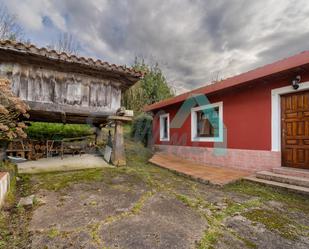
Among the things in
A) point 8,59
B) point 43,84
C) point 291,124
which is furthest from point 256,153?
point 8,59

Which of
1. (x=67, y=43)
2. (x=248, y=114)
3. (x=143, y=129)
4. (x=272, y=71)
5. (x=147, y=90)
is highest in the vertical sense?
(x=67, y=43)

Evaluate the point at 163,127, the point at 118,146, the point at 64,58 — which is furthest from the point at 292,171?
the point at 163,127

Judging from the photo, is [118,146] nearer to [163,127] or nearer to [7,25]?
[163,127]

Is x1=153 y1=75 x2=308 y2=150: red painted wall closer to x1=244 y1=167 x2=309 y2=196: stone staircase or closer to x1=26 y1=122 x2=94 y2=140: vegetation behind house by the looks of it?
x1=244 y1=167 x2=309 y2=196: stone staircase

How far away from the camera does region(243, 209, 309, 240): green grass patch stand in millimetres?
2417

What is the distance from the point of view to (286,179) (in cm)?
431

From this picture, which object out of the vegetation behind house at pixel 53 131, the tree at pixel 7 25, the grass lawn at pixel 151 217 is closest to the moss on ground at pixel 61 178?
the grass lawn at pixel 151 217

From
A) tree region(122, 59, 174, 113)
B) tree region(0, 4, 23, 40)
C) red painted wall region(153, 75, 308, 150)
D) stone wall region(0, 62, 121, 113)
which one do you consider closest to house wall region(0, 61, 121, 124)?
stone wall region(0, 62, 121, 113)

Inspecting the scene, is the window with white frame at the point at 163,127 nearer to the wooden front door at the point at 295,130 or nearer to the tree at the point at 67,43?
the wooden front door at the point at 295,130

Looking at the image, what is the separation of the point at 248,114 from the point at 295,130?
1.37 meters

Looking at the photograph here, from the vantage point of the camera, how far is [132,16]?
972 cm

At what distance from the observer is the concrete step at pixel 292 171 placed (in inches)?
168

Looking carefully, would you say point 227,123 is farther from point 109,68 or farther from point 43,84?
point 43,84

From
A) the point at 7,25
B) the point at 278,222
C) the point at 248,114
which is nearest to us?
the point at 278,222
